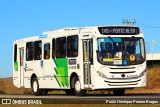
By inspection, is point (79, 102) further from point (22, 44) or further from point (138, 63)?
point (22, 44)

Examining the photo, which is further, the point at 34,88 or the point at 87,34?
the point at 34,88

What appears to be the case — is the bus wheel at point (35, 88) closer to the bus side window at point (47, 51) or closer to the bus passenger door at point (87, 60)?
the bus side window at point (47, 51)

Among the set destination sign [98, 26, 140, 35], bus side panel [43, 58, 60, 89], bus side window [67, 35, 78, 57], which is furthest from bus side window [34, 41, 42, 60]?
destination sign [98, 26, 140, 35]

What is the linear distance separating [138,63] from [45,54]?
6391mm

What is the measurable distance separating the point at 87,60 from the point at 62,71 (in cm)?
269

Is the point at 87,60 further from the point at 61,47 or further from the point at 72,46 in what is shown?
the point at 61,47

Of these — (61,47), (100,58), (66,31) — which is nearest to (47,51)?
(61,47)

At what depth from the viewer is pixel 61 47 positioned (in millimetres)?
29688

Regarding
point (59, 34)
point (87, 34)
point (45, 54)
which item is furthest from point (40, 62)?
point (87, 34)

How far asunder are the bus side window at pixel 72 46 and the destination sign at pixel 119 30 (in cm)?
171

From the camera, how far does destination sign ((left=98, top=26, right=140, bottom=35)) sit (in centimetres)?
2718

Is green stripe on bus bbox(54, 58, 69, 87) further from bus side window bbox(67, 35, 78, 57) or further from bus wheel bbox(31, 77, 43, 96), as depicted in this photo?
bus wheel bbox(31, 77, 43, 96)

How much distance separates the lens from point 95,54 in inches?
1052

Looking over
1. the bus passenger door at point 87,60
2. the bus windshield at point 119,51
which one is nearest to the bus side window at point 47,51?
the bus passenger door at point 87,60
